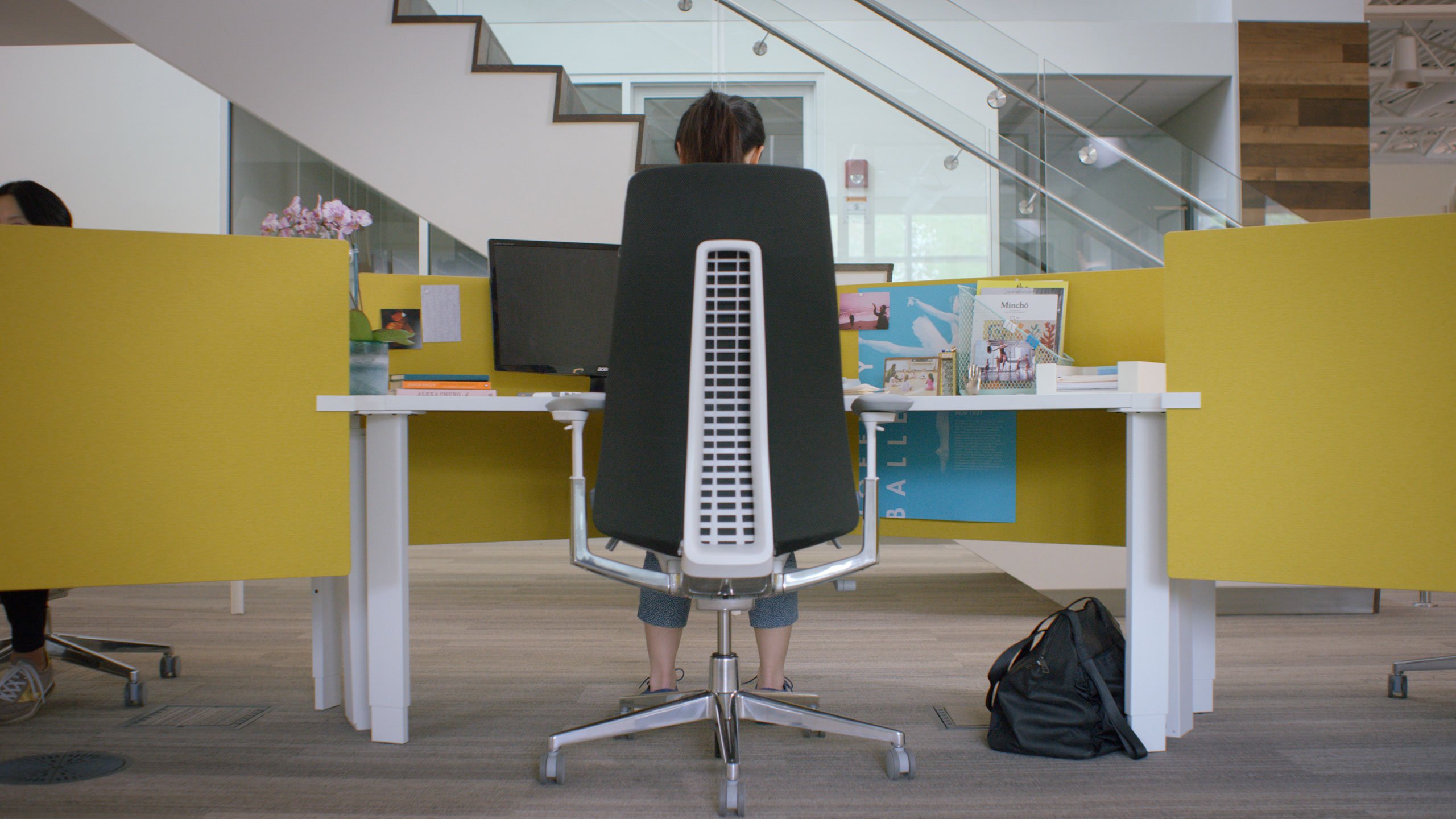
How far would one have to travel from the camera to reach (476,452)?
87.0 inches

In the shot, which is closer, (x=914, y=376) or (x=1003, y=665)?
(x=1003, y=665)

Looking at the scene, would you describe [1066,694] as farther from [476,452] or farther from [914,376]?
[476,452]

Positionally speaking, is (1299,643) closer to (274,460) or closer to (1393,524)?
(1393,524)

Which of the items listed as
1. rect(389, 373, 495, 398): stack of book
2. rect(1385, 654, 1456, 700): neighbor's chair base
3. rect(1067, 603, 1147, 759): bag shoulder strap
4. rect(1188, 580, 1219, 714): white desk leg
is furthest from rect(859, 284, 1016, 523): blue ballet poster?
rect(389, 373, 495, 398): stack of book

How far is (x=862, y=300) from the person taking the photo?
2314mm

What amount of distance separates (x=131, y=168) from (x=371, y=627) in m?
4.98

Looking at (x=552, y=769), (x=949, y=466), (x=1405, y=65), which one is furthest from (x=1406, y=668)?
(x=1405, y=65)

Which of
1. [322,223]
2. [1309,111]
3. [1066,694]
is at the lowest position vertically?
[1066,694]

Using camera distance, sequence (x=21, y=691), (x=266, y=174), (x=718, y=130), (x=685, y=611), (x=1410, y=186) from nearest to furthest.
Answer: (x=718, y=130) < (x=685, y=611) < (x=21, y=691) < (x=266, y=174) < (x=1410, y=186)

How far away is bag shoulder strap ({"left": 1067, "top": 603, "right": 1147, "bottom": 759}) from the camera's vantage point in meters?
1.56

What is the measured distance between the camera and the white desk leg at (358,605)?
1.69m

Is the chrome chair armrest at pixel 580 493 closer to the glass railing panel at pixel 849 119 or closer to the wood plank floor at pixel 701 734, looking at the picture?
the wood plank floor at pixel 701 734

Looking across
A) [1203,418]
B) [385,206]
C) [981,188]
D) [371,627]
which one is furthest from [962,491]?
[385,206]

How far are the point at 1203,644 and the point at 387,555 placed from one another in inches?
Answer: 63.7
